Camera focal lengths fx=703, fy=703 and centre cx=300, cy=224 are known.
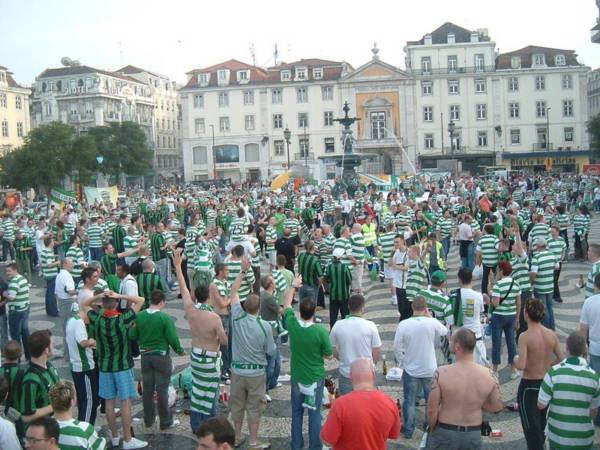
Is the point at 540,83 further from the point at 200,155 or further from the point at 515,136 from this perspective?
the point at 200,155

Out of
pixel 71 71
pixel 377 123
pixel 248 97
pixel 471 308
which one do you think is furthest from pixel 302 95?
pixel 471 308

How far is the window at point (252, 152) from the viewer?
246 ft

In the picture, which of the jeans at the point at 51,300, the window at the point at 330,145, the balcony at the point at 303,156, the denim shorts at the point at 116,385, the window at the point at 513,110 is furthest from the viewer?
the window at the point at 330,145

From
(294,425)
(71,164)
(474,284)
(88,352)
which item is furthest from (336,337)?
(71,164)

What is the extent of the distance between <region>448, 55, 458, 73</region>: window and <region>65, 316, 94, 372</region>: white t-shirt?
67.1 meters

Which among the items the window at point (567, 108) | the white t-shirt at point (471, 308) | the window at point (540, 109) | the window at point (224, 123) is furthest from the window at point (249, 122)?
the white t-shirt at point (471, 308)

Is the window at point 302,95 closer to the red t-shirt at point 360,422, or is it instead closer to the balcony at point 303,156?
the balcony at point 303,156

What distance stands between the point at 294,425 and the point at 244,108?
68920 millimetres

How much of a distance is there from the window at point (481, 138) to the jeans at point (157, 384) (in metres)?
66.5

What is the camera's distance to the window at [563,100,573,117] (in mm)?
70438

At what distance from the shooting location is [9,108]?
7006 cm

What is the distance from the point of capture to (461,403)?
5691 mm

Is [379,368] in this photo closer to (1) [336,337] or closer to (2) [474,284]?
(1) [336,337]

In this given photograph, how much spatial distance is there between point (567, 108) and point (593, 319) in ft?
224
